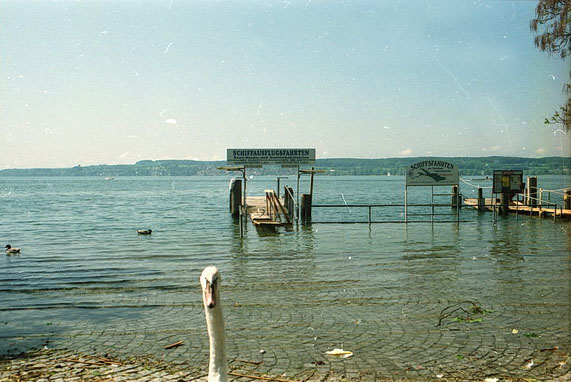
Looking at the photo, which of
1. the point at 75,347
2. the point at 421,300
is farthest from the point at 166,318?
the point at 421,300

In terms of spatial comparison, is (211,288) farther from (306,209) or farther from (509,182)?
(509,182)

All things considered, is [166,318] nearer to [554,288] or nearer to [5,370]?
[5,370]

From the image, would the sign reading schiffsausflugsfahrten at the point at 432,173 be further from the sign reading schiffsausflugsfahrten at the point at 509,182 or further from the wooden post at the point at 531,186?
the wooden post at the point at 531,186

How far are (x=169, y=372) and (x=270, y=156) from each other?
21.3 m

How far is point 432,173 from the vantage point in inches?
1125

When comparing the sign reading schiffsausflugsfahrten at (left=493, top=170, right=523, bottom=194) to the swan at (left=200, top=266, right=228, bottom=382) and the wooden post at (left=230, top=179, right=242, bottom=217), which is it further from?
the swan at (left=200, top=266, right=228, bottom=382)

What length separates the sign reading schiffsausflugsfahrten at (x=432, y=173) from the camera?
28.4 meters

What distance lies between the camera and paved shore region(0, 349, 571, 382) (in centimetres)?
591

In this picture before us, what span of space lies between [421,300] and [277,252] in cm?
886

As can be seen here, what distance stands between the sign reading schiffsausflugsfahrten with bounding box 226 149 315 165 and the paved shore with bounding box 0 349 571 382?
2006 cm

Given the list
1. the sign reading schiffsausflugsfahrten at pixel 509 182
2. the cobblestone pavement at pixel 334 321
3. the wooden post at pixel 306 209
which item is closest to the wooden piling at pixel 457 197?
the sign reading schiffsausflugsfahrten at pixel 509 182

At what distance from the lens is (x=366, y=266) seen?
14.8 meters

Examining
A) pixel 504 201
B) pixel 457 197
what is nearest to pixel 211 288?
pixel 457 197

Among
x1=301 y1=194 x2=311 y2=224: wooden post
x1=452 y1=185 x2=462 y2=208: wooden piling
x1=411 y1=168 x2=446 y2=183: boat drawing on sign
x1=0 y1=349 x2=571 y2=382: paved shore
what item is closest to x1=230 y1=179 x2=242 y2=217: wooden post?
x1=301 y1=194 x2=311 y2=224: wooden post
